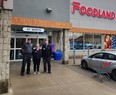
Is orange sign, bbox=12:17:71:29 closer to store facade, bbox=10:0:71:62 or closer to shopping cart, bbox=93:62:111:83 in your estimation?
store facade, bbox=10:0:71:62

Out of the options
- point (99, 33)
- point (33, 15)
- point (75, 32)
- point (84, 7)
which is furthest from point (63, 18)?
point (99, 33)

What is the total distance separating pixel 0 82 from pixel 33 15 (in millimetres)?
7387

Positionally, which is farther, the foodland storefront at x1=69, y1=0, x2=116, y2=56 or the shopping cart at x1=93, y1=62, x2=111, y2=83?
the foodland storefront at x1=69, y1=0, x2=116, y2=56

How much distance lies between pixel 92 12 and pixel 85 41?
3546mm

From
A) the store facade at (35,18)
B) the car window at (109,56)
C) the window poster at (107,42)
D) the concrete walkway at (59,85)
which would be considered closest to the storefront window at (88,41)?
the window poster at (107,42)

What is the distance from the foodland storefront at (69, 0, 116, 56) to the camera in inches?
752

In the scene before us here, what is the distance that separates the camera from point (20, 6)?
12500mm

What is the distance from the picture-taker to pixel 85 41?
20.7m

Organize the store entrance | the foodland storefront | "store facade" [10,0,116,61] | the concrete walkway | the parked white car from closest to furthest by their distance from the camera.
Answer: the concrete walkway → the parked white car → "store facade" [10,0,116,61] → the store entrance → the foodland storefront

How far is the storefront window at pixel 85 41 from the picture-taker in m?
19.5

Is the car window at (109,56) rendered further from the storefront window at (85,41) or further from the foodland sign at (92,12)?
the foodland sign at (92,12)

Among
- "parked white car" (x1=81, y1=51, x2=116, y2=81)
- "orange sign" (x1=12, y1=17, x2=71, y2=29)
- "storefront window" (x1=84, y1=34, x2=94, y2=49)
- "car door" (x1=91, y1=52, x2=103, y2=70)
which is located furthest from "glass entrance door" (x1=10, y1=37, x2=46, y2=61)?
"storefront window" (x1=84, y1=34, x2=94, y2=49)

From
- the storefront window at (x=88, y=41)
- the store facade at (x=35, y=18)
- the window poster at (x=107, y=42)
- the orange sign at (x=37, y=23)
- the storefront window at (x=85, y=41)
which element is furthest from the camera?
the window poster at (x=107, y=42)

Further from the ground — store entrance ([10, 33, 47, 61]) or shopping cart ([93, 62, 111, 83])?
store entrance ([10, 33, 47, 61])
